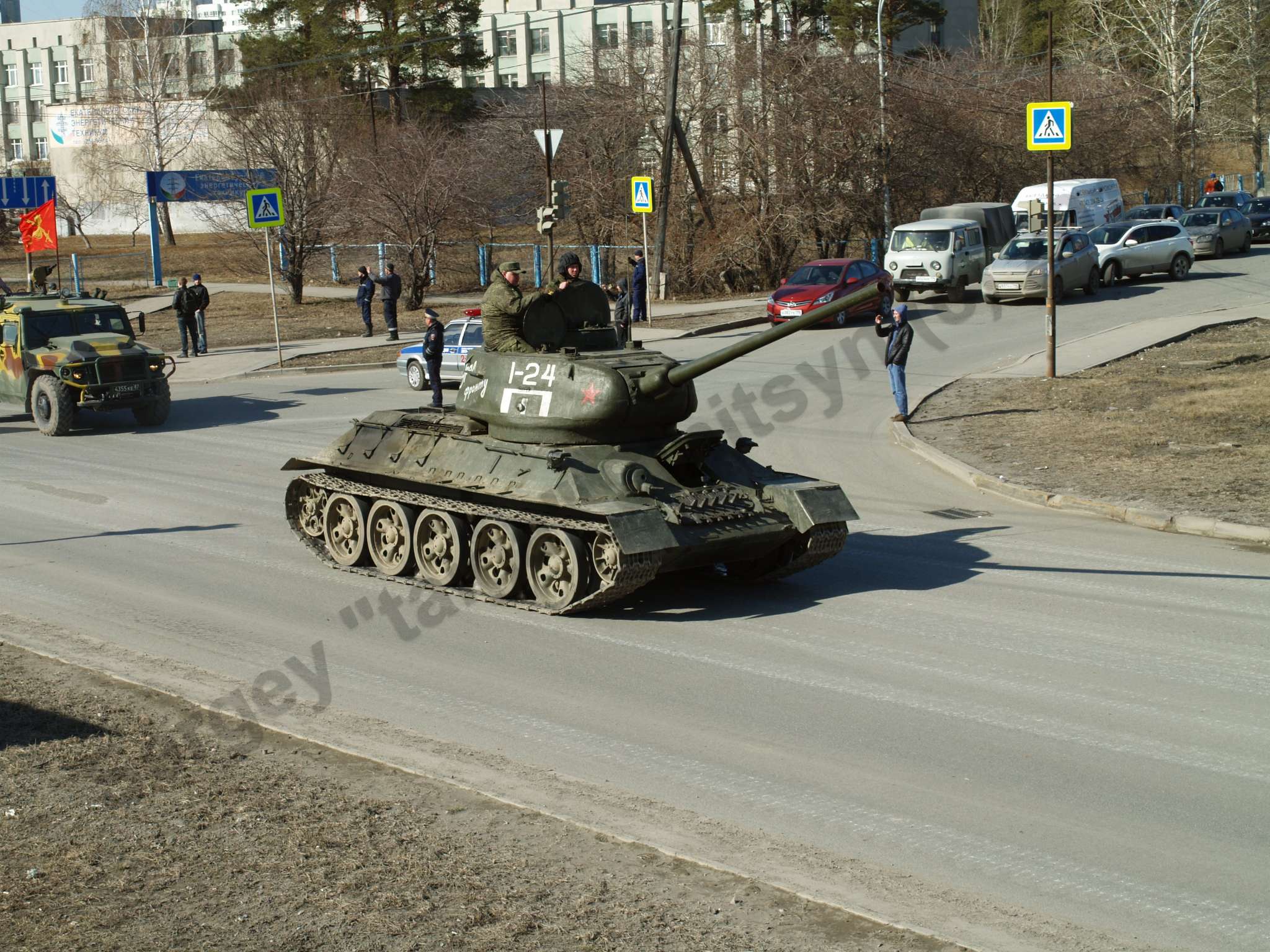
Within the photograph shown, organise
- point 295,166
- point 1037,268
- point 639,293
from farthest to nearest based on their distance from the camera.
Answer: point 295,166, point 639,293, point 1037,268

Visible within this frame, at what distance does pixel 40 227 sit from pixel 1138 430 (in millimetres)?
24461

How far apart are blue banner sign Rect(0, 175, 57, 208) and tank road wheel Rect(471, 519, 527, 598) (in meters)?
37.9

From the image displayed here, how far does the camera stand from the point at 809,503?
1140 cm

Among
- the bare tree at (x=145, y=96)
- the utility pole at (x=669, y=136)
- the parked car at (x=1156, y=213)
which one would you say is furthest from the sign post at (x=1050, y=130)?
the bare tree at (x=145, y=96)

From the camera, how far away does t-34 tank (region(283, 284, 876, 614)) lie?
1088 cm

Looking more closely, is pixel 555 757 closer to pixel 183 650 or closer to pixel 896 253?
pixel 183 650

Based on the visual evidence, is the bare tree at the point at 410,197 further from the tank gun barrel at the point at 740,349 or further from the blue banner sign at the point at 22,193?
the tank gun barrel at the point at 740,349

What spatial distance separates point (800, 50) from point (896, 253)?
34.2ft

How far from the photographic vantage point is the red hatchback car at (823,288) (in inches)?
1226

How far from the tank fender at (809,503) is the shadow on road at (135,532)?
6292 mm

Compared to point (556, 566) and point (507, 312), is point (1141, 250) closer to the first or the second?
point (507, 312)

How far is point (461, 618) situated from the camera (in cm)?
1123

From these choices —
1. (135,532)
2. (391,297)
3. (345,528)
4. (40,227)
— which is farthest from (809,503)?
(40,227)

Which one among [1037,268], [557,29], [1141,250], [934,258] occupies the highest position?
[557,29]
